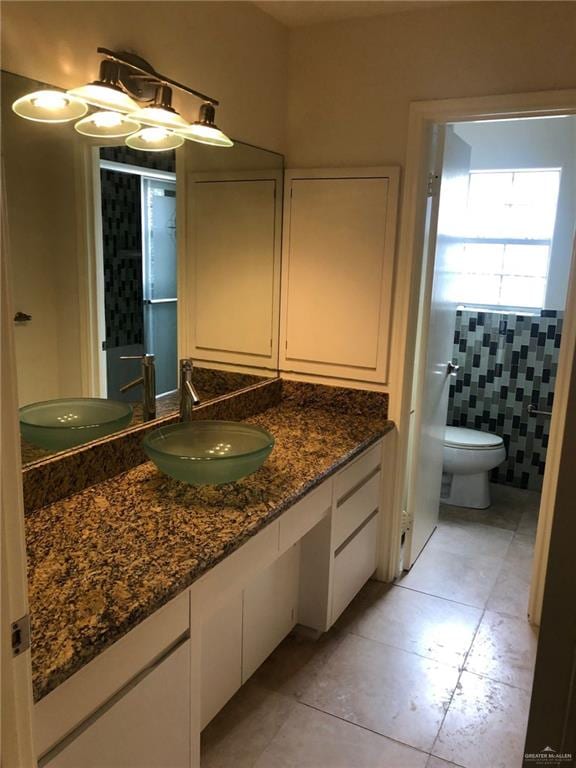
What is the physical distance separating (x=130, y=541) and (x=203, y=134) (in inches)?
53.0

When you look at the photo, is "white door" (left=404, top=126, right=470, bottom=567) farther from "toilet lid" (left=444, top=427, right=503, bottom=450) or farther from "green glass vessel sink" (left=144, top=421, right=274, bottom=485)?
"green glass vessel sink" (left=144, top=421, right=274, bottom=485)

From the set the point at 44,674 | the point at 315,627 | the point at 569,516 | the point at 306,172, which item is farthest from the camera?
the point at 306,172

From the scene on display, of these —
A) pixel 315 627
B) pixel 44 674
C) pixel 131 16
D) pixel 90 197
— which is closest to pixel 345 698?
pixel 315 627

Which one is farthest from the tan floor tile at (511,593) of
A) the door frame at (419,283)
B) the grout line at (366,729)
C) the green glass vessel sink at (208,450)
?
the green glass vessel sink at (208,450)

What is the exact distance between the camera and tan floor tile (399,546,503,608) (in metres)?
2.85

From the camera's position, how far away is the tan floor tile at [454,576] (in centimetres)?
285

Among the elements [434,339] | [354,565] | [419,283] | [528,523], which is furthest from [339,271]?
[528,523]

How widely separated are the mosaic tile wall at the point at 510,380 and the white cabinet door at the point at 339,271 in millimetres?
1772

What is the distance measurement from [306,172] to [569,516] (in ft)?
7.19

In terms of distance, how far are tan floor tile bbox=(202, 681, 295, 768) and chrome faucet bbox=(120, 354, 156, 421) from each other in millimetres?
1042

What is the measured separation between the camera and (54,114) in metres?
1.60

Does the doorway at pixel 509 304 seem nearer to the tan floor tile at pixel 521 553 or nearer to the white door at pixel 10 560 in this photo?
the tan floor tile at pixel 521 553

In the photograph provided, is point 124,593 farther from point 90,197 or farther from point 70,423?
point 90,197

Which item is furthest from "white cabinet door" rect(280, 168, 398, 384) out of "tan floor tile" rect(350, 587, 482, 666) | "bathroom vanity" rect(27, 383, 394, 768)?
"tan floor tile" rect(350, 587, 482, 666)
